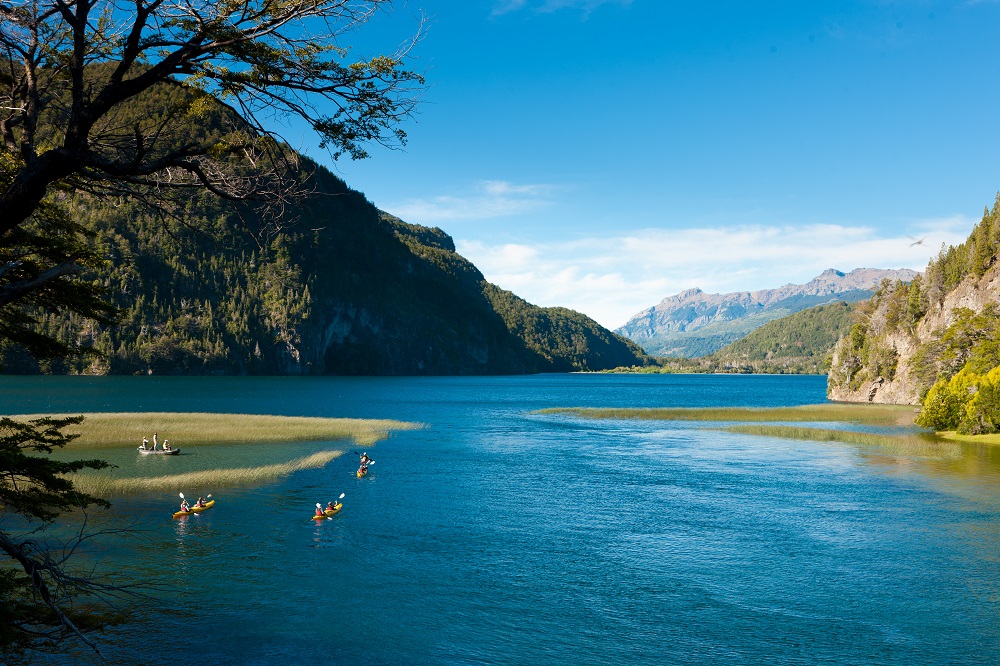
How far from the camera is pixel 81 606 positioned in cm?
2212

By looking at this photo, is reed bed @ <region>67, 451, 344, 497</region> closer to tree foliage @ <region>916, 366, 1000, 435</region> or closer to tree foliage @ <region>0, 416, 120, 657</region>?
tree foliage @ <region>0, 416, 120, 657</region>

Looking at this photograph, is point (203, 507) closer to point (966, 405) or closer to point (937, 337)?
point (966, 405)

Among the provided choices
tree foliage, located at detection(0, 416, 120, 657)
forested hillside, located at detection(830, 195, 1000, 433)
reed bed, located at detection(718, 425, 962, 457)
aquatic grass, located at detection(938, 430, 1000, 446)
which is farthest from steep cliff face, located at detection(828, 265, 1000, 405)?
tree foliage, located at detection(0, 416, 120, 657)

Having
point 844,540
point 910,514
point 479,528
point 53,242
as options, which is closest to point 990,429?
point 910,514

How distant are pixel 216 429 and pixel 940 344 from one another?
341 feet

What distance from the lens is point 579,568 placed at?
2822 cm

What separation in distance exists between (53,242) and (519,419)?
291 ft

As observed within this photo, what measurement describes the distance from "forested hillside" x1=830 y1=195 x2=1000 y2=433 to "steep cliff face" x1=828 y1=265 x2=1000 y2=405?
185mm

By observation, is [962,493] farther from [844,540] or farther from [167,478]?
[167,478]

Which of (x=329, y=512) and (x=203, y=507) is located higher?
(x=203, y=507)

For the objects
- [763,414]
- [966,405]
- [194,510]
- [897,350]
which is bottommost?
[763,414]

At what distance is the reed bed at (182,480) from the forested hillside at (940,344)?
70.1 meters

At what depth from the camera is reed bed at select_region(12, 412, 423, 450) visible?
204ft

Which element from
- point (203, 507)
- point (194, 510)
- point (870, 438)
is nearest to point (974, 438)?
point (870, 438)
